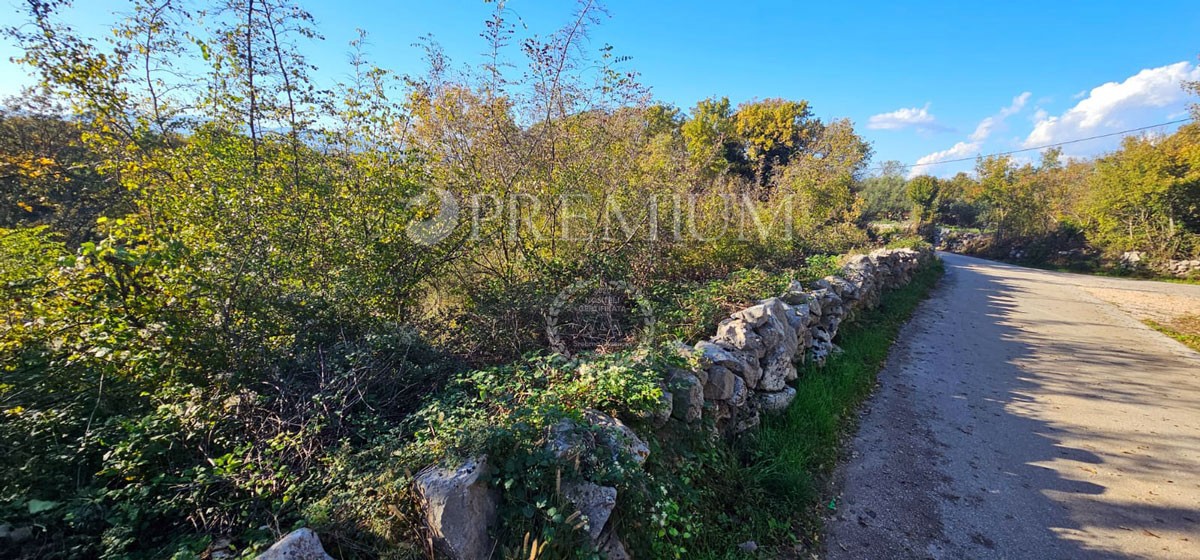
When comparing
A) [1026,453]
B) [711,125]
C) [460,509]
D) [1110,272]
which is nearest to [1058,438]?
[1026,453]

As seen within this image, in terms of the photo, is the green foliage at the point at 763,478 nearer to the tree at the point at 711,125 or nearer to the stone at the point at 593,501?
the stone at the point at 593,501

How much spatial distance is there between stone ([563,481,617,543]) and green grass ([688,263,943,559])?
73 cm

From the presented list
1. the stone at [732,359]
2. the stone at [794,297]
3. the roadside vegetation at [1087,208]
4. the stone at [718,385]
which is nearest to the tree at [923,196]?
the roadside vegetation at [1087,208]

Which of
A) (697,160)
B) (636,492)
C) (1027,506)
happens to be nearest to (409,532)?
(636,492)

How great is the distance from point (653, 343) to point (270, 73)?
3696 millimetres

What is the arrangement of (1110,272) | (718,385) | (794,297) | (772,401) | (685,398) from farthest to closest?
(1110,272) → (794,297) → (772,401) → (718,385) → (685,398)

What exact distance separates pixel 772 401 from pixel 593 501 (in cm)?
243

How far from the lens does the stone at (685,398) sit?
2.83 metres

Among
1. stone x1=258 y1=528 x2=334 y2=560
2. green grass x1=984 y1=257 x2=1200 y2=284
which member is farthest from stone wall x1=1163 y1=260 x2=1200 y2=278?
stone x1=258 y1=528 x2=334 y2=560

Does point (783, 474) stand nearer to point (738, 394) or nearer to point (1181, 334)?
point (738, 394)

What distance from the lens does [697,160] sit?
6914 millimetres

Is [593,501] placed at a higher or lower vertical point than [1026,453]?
higher

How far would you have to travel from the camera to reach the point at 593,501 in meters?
1.90

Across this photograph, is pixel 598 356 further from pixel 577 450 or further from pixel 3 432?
pixel 3 432
